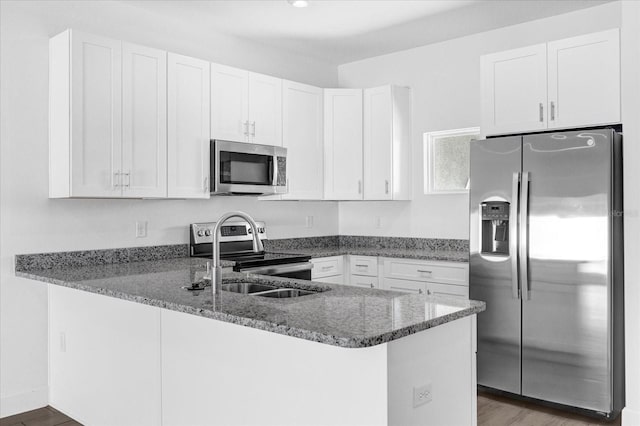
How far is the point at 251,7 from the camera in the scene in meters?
3.88

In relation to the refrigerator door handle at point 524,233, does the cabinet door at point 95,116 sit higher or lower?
higher

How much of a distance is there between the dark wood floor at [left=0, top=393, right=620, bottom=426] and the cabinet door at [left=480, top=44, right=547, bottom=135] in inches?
73.1

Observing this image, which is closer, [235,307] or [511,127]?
[235,307]

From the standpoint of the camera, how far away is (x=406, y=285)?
171 inches

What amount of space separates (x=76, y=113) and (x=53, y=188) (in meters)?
0.52

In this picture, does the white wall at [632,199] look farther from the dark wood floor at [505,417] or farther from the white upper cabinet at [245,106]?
the white upper cabinet at [245,106]

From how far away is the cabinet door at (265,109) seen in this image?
4219mm

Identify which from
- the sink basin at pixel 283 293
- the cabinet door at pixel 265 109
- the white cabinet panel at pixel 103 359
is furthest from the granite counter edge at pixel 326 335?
the cabinet door at pixel 265 109

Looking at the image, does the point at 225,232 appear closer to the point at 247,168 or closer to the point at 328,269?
the point at 247,168

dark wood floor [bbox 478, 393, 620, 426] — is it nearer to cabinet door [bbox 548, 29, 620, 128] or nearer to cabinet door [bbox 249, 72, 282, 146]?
cabinet door [bbox 548, 29, 620, 128]

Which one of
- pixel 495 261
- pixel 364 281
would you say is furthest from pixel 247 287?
pixel 364 281

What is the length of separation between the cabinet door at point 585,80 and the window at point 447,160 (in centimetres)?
95

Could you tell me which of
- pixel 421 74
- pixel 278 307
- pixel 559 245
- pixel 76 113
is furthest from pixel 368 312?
pixel 421 74

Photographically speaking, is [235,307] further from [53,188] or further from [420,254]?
[420,254]
